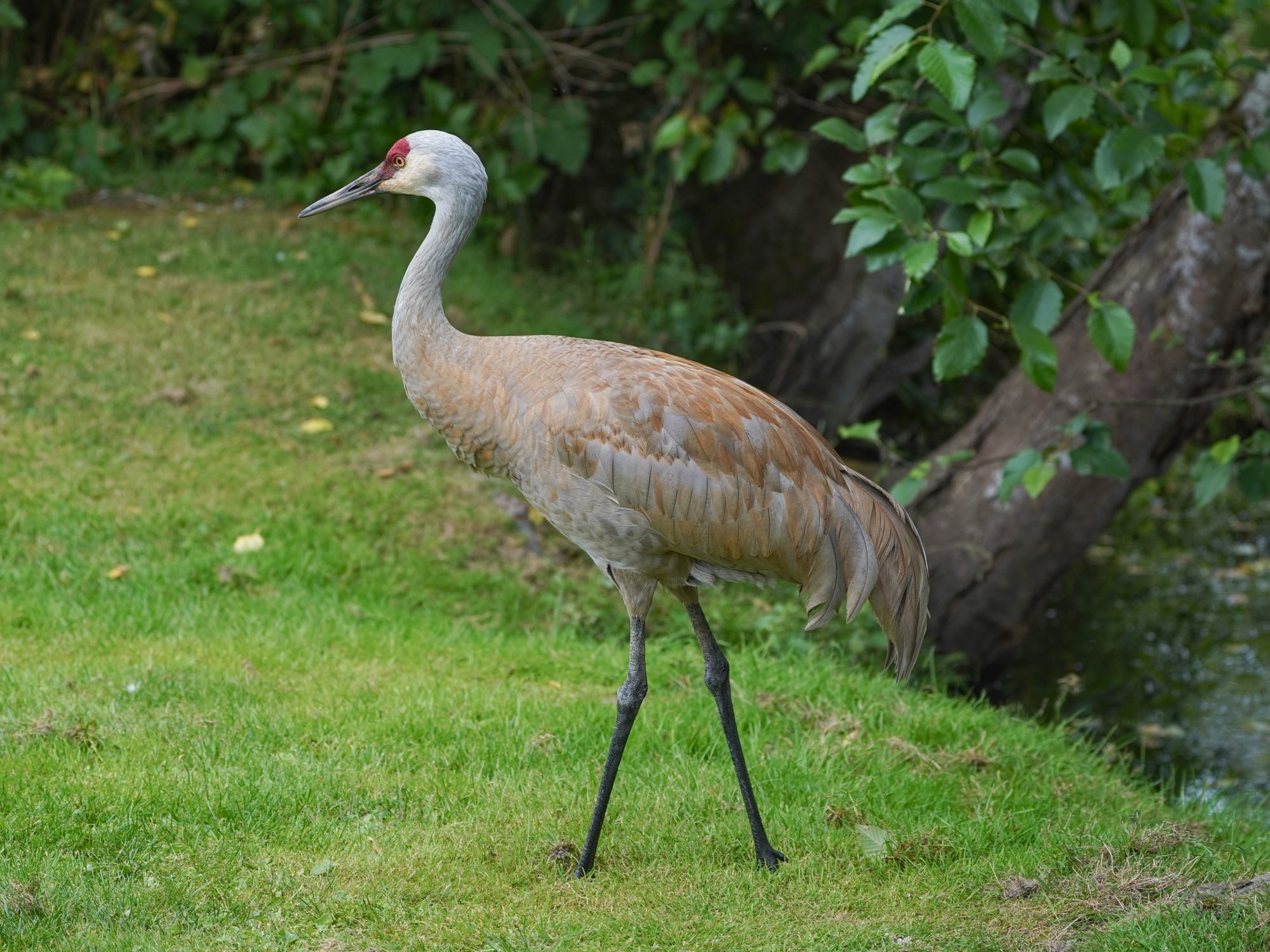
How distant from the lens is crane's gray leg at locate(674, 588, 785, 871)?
422 cm

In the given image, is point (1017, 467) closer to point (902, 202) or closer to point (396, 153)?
point (902, 202)

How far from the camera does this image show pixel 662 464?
4047mm

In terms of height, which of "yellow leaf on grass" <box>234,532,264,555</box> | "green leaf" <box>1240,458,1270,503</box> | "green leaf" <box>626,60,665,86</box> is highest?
"green leaf" <box>626,60,665,86</box>

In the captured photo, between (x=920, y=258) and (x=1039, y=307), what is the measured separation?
64cm

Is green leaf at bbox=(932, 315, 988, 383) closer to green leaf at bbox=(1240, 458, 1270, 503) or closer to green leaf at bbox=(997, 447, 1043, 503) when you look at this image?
green leaf at bbox=(997, 447, 1043, 503)

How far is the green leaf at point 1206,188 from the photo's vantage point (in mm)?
4941

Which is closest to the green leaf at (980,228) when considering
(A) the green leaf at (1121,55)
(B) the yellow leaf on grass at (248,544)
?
(A) the green leaf at (1121,55)

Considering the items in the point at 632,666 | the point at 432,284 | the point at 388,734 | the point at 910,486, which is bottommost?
the point at 388,734

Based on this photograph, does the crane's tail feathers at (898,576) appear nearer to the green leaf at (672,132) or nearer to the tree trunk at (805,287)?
the green leaf at (672,132)

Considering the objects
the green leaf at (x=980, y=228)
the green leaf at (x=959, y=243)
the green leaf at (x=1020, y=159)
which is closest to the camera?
the green leaf at (x=959, y=243)

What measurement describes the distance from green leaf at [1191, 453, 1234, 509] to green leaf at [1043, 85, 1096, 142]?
1441 mm

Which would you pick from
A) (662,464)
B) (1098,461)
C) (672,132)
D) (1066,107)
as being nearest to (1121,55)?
(1066,107)

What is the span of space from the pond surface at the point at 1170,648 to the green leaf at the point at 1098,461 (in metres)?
0.98

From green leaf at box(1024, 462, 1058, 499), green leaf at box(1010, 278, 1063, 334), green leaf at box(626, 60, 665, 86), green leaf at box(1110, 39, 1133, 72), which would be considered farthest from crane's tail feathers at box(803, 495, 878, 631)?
green leaf at box(626, 60, 665, 86)
